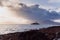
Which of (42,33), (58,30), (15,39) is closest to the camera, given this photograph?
(15,39)

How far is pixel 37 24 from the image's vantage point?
164cm

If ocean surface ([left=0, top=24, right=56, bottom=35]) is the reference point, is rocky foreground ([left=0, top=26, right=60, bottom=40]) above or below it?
below

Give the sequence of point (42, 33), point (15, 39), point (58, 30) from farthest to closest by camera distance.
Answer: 1. point (58, 30)
2. point (42, 33)
3. point (15, 39)

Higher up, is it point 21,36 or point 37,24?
point 37,24

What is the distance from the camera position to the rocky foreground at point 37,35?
1.55 m

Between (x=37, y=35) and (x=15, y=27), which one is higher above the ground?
(x=15, y=27)

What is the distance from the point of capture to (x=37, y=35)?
1.64 m

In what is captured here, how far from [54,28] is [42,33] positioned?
195 mm

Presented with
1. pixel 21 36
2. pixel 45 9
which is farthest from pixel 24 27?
pixel 45 9

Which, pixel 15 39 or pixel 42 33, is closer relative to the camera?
pixel 15 39

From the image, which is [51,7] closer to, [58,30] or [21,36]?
[58,30]

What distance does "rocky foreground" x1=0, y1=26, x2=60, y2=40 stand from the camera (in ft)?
5.07

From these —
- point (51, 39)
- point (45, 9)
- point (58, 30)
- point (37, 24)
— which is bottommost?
point (51, 39)

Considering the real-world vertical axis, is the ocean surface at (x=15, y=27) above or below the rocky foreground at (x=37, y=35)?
above
